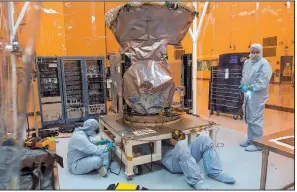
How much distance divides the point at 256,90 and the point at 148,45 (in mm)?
1805

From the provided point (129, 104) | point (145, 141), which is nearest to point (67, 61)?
point (129, 104)

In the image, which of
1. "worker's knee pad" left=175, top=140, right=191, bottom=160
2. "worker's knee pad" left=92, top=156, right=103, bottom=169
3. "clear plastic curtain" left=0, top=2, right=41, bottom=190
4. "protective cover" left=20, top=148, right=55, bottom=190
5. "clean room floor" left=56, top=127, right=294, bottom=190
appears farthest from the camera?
"worker's knee pad" left=92, top=156, right=103, bottom=169

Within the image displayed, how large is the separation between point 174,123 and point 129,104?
0.68 metres

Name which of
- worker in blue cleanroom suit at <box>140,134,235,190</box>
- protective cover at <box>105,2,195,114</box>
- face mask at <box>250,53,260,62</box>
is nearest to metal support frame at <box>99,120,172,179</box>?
worker in blue cleanroom suit at <box>140,134,235,190</box>

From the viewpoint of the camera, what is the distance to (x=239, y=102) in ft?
17.9

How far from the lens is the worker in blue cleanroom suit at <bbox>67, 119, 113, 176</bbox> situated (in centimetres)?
277

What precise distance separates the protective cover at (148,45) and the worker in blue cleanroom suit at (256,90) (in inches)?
51.7

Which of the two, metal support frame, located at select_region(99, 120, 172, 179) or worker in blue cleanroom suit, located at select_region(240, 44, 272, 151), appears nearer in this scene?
metal support frame, located at select_region(99, 120, 172, 179)

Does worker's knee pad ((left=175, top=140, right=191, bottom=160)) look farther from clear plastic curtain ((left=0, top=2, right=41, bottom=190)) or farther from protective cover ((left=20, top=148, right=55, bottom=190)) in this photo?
clear plastic curtain ((left=0, top=2, right=41, bottom=190))

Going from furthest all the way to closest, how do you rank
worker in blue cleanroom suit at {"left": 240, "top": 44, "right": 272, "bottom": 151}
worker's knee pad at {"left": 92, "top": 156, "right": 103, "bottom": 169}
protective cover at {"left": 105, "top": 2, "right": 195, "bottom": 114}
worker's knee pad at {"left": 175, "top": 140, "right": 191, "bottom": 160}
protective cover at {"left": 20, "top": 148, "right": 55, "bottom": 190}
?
1. worker in blue cleanroom suit at {"left": 240, "top": 44, "right": 272, "bottom": 151}
2. protective cover at {"left": 105, "top": 2, "right": 195, "bottom": 114}
3. worker's knee pad at {"left": 92, "top": 156, "right": 103, "bottom": 169}
4. worker's knee pad at {"left": 175, "top": 140, "right": 191, "bottom": 160}
5. protective cover at {"left": 20, "top": 148, "right": 55, "bottom": 190}

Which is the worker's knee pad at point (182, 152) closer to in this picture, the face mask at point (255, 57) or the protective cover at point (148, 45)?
the protective cover at point (148, 45)

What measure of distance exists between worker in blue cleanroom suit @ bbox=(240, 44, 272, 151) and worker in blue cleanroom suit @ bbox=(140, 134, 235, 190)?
1.21m

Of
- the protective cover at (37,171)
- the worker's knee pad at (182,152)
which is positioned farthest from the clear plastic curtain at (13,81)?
the worker's knee pad at (182,152)

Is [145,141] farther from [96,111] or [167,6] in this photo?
[96,111]
